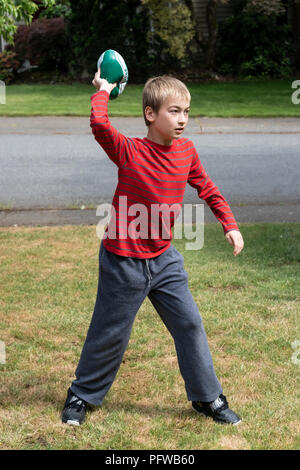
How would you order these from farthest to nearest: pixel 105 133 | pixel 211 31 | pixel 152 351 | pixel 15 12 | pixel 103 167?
pixel 211 31 → pixel 103 167 → pixel 15 12 → pixel 152 351 → pixel 105 133

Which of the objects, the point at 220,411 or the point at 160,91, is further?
the point at 220,411

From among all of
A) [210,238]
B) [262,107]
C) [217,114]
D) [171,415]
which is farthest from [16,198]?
[262,107]

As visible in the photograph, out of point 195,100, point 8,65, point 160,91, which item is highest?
point 160,91

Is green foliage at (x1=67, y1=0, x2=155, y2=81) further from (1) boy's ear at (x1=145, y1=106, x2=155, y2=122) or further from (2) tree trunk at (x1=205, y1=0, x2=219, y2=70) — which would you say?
(1) boy's ear at (x1=145, y1=106, x2=155, y2=122)

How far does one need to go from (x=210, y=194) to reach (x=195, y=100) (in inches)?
499

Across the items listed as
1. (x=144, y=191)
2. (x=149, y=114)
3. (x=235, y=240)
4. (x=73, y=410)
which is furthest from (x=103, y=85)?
(x=73, y=410)

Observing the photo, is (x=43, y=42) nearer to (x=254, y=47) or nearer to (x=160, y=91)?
(x=254, y=47)

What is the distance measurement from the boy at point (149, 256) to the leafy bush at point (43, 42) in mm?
17729

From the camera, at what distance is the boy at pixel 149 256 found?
296 cm

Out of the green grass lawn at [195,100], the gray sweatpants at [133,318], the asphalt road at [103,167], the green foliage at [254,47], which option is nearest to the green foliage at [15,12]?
the asphalt road at [103,167]

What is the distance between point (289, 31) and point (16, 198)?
48.3 feet

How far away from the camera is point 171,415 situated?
3379mm

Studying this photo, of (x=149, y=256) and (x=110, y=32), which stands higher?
(x=149, y=256)

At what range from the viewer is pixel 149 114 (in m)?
3.00
